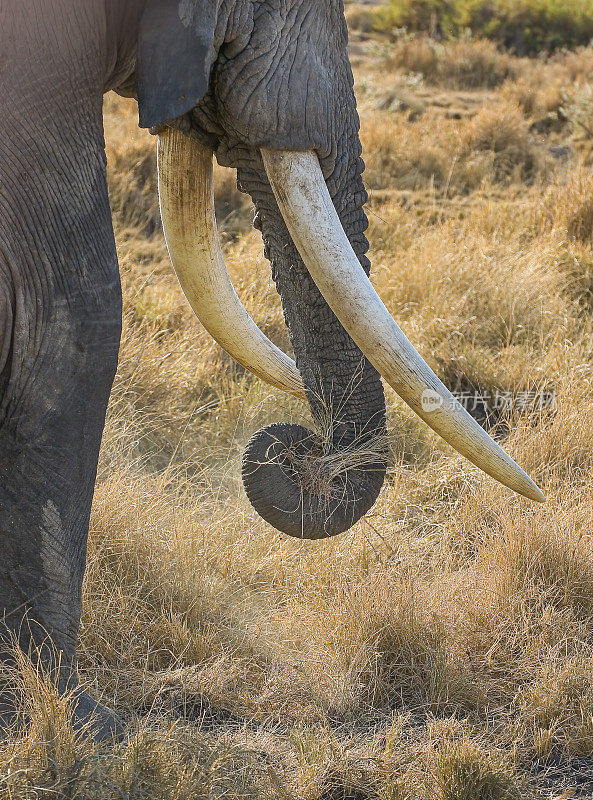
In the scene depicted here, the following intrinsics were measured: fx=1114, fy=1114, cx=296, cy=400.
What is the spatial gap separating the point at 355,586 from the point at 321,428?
786 mm

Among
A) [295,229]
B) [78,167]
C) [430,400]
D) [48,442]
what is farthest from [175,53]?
[430,400]

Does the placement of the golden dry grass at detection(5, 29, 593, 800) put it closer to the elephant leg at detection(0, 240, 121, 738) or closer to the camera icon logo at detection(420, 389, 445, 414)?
the elephant leg at detection(0, 240, 121, 738)

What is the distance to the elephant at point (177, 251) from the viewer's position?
283 centimetres

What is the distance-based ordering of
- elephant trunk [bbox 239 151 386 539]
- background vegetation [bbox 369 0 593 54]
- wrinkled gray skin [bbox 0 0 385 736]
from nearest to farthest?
wrinkled gray skin [bbox 0 0 385 736], elephant trunk [bbox 239 151 386 539], background vegetation [bbox 369 0 593 54]

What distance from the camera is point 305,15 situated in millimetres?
3188

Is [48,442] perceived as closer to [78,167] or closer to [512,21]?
[78,167]

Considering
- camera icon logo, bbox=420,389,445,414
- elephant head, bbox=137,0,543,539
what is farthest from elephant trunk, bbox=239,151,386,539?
camera icon logo, bbox=420,389,445,414

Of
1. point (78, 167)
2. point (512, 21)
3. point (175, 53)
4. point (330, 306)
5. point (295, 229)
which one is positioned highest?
→ point (175, 53)

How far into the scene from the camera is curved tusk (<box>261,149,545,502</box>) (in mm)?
3207

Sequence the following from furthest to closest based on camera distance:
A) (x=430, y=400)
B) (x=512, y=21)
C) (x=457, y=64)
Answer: (x=512, y=21), (x=457, y=64), (x=430, y=400)

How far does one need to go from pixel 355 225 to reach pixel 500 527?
173 cm

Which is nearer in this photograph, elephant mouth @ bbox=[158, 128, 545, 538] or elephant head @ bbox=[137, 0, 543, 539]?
elephant head @ bbox=[137, 0, 543, 539]

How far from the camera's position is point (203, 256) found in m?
3.61

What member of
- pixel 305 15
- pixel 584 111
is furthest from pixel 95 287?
pixel 584 111
